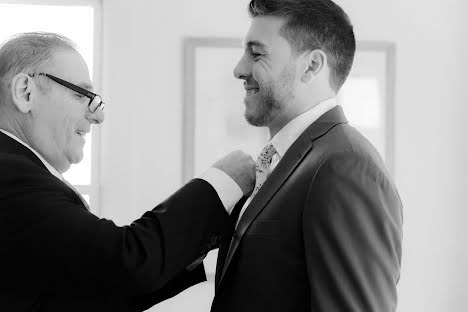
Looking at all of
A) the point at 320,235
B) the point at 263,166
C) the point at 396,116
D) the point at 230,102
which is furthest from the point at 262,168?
the point at 396,116

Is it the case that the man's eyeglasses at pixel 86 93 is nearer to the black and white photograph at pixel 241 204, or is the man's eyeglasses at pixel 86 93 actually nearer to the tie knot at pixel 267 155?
the black and white photograph at pixel 241 204

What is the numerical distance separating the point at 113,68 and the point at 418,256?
6.03ft

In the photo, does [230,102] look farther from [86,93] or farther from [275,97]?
[86,93]

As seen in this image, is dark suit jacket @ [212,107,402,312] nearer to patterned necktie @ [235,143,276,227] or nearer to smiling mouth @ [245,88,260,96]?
patterned necktie @ [235,143,276,227]

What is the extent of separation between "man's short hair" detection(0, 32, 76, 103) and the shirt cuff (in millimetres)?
474

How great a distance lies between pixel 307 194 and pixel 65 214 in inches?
21.1

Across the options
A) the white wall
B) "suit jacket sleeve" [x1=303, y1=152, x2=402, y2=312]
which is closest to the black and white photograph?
"suit jacket sleeve" [x1=303, y1=152, x2=402, y2=312]

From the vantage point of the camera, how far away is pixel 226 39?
3.49 metres

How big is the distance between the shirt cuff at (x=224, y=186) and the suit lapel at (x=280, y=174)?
0.17ft

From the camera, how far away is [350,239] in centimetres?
145

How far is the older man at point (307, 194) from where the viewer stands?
1460 millimetres

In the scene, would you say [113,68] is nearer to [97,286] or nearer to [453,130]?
[453,130]

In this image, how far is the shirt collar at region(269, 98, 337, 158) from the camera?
5.91ft

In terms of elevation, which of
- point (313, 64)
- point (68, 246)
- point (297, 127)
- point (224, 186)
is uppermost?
point (313, 64)
